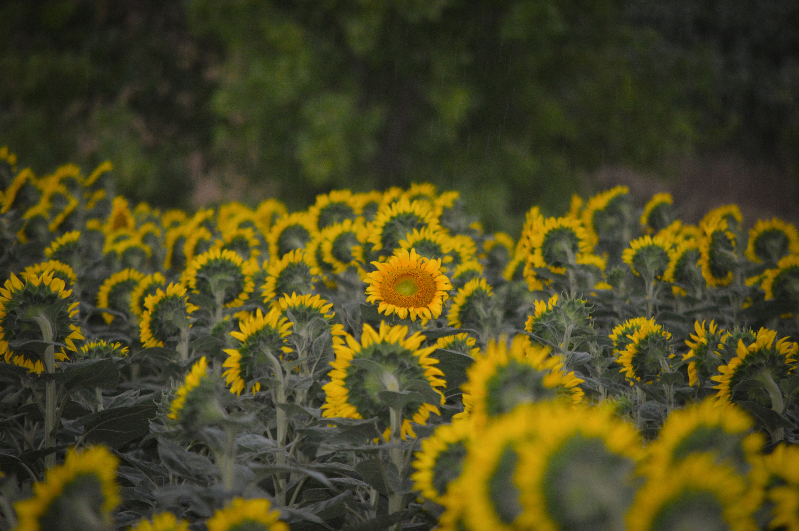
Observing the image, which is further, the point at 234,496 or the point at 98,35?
the point at 98,35

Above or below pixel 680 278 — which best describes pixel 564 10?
above

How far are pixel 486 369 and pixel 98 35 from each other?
38.1 feet

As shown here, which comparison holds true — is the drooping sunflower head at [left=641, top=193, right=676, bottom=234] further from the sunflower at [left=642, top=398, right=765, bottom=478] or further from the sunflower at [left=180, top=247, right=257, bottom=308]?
the sunflower at [left=642, top=398, right=765, bottom=478]

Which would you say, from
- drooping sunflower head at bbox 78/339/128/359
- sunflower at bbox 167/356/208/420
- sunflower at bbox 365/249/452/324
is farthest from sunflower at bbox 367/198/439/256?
sunflower at bbox 167/356/208/420

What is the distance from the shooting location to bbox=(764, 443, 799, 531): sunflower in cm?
78

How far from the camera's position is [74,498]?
33.9 inches

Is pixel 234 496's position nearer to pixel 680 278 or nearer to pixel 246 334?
pixel 246 334

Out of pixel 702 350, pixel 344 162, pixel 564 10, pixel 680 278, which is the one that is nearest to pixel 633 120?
pixel 564 10

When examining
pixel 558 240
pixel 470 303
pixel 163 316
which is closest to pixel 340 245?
pixel 470 303

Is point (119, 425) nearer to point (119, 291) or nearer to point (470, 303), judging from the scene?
point (119, 291)

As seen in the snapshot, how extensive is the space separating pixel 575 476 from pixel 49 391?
1.33m

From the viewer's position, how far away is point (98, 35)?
10500 millimetres

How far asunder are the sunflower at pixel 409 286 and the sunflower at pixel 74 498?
828mm

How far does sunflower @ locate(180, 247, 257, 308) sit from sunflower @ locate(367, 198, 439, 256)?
410 mm
